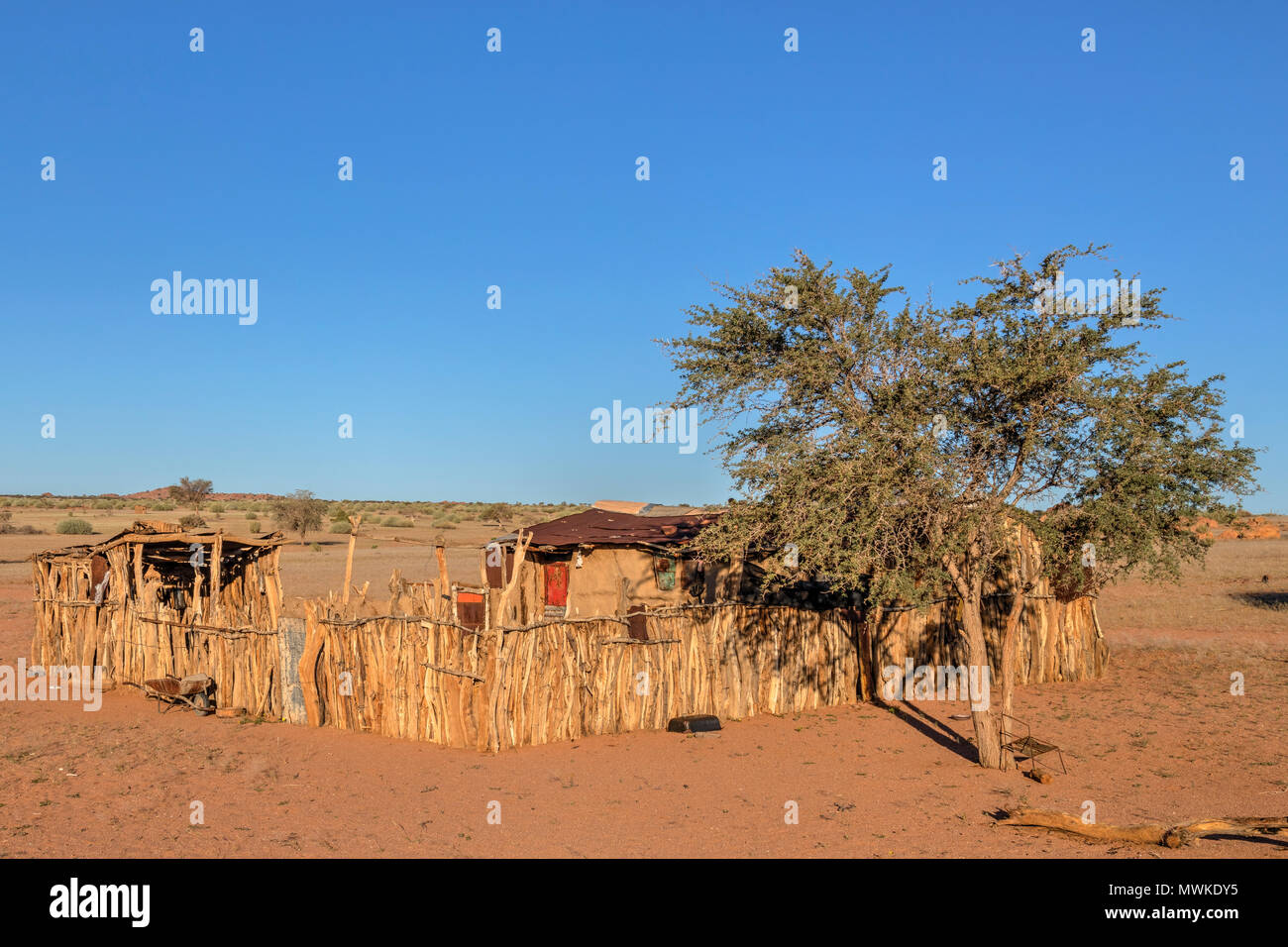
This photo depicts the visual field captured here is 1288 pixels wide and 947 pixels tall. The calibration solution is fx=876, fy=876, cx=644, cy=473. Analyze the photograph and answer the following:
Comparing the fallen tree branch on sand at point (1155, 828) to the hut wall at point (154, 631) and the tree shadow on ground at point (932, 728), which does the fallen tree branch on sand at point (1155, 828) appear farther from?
the hut wall at point (154, 631)

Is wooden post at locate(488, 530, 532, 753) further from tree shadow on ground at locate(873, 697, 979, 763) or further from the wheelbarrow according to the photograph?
tree shadow on ground at locate(873, 697, 979, 763)

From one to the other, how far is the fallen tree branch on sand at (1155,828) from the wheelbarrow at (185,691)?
10708mm

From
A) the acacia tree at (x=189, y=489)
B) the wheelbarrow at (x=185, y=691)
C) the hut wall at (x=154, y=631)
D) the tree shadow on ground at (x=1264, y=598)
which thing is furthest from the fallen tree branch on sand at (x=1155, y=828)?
the acacia tree at (x=189, y=489)

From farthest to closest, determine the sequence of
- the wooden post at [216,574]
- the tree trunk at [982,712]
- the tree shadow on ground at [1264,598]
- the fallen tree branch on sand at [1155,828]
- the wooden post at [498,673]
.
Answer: the tree shadow on ground at [1264,598] → the wooden post at [216,574] → the wooden post at [498,673] → the tree trunk at [982,712] → the fallen tree branch on sand at [1155,828]

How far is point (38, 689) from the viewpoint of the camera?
46.0 ft

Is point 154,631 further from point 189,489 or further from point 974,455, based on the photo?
point 189,489

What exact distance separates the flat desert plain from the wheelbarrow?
25 centimetres

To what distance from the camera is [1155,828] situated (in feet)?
22.9

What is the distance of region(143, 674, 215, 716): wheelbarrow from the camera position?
12.4 metres

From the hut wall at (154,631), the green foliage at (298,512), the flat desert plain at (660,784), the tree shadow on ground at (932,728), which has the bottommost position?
the tree shadow on ground at (932,728)

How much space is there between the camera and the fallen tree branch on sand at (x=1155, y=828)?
6.75m
